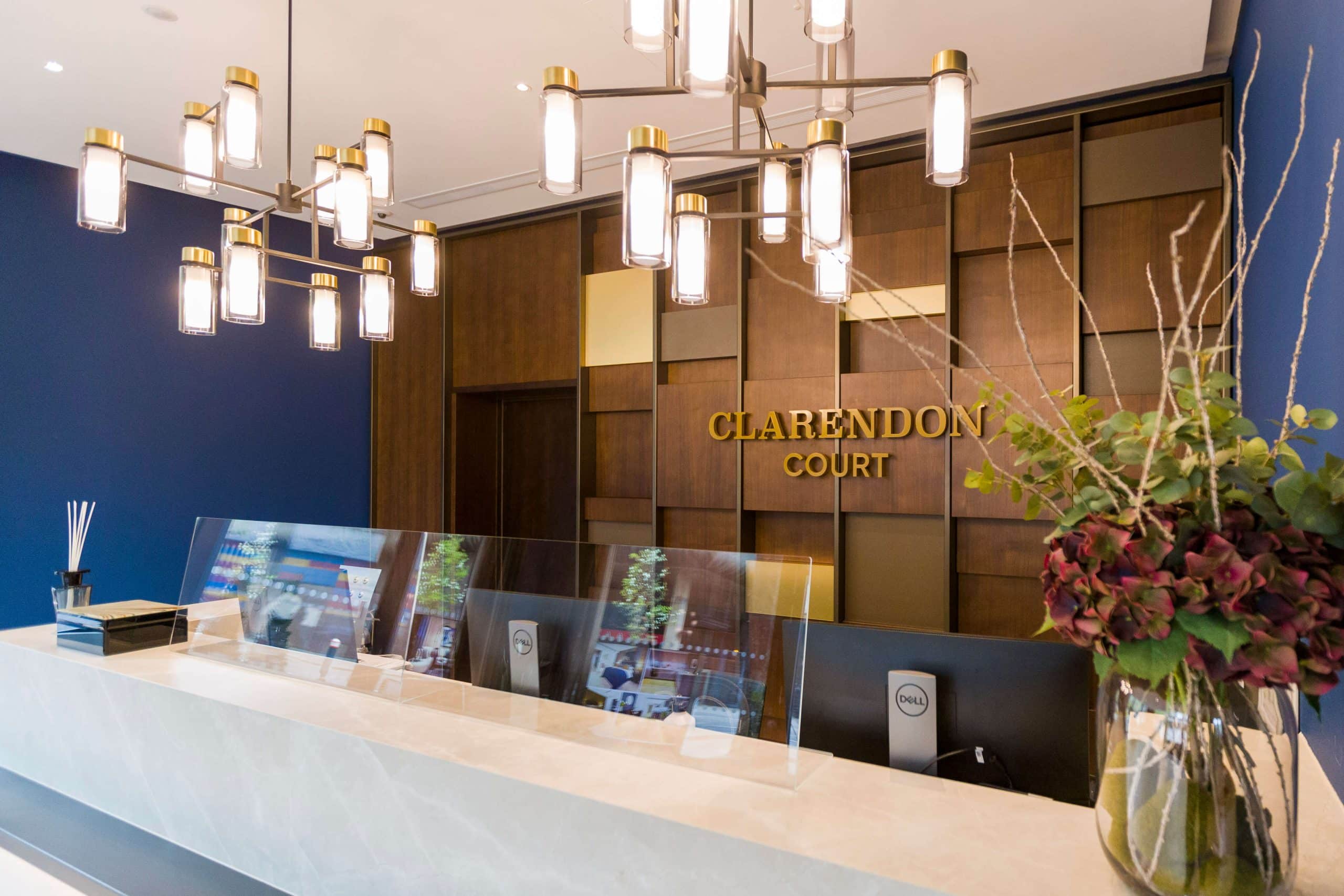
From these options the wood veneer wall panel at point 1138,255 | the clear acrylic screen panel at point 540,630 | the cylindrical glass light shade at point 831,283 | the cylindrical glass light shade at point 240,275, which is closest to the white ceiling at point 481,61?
the wood veneer wall panel at point 1138,255

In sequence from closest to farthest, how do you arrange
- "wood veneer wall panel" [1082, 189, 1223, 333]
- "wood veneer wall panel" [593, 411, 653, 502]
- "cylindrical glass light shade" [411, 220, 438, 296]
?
"cylindrical glass light shade" [411, 220, 438, 296] < "wood veneer wall panel" [1082, 189, 1223, 333] < "wood veneer wall panel" [593, 411, 653, 502]

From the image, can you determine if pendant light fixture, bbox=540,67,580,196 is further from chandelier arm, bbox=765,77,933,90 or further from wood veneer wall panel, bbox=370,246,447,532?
wood veneer wall panel, bbox=370,246,447,532

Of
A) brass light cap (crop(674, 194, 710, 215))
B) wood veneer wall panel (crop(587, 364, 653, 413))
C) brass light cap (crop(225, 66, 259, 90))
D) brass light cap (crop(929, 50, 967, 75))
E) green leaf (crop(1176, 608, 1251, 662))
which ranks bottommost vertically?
green leaf (crop(1176, 608, 1251, 662))

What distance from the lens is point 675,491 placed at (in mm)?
4383

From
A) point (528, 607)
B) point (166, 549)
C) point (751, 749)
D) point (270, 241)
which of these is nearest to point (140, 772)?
point (528, 607)

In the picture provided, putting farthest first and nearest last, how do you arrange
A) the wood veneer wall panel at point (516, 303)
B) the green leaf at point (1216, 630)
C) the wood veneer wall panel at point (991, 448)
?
the wood veneer wall panel at point (516, 303), the wood veneer wall panel at point (991, 448), the green leaf at point (1216, 630)

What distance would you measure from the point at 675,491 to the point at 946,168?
9.85 feet

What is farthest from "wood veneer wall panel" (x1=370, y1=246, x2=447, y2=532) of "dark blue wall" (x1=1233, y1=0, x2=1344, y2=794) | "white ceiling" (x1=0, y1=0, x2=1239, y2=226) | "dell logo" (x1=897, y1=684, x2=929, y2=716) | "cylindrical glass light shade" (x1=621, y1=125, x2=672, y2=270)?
"dark blue wall" (x1=1233, y1=0, x2=1344, y2=794)

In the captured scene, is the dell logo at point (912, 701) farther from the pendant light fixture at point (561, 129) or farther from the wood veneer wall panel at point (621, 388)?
the wood veneer wall panel at point (621, 388)

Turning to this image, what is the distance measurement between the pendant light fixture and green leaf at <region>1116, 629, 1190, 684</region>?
1245 millimetres

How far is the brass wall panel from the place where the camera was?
3.71m

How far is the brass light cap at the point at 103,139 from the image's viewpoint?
6.22ft

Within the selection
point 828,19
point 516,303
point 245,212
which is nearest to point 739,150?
point 828,19

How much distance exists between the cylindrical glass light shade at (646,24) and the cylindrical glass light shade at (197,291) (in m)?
1.56
